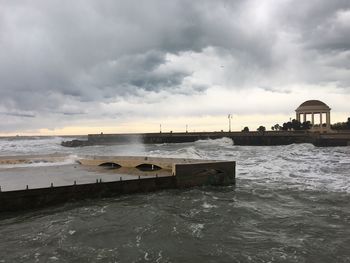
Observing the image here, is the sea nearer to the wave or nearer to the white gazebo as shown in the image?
the wave

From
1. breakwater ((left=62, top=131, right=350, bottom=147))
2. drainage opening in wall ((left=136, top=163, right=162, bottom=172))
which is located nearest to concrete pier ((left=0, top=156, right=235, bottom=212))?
drainage opening in wall ((left=136, top=163, right=162, bottom=172))

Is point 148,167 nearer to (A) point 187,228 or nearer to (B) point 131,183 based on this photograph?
(B) point 131,183

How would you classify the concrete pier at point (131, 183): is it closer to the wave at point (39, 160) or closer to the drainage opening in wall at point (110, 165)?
the drainage opening in wall at point (110, 165)

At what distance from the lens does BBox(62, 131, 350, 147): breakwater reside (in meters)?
81.3

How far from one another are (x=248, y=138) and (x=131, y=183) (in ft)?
244

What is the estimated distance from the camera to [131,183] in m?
18.9

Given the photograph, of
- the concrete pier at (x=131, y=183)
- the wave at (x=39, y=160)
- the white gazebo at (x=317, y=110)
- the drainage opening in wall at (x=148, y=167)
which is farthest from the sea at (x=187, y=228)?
the white gazebo at (x=317, y=110)

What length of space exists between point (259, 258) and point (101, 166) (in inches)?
801

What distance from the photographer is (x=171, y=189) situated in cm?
2033

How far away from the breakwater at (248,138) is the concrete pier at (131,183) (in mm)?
65947

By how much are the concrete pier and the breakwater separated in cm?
6595

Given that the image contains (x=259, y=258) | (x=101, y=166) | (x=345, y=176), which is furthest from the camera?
(x=101, y=166)

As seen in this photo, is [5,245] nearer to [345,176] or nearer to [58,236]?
[58,236]

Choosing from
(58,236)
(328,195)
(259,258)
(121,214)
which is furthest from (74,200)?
(328,195)
